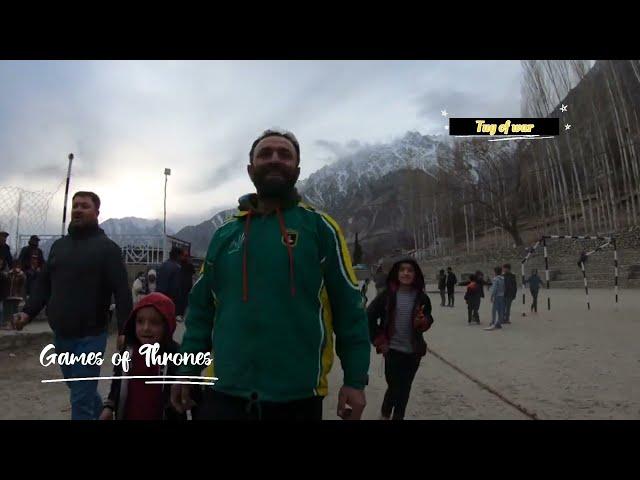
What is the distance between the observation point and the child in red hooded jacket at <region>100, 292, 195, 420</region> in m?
2.31

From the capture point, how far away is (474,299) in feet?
38.0

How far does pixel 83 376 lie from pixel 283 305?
1941mm

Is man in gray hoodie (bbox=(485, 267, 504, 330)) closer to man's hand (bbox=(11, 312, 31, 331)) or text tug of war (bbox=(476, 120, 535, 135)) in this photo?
text tug of war (bbox=(476, 120, 535, 135))

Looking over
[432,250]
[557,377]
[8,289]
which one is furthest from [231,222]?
[432,250]

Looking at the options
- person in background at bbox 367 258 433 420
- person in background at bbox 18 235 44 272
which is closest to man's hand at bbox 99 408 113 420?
person in background at bbox 367 258 433 420

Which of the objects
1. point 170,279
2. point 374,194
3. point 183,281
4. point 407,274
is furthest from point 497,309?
point 374,194

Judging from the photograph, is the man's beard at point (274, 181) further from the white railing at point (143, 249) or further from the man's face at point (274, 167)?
the white railing at point (143, 249)

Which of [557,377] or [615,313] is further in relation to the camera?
[615,313]

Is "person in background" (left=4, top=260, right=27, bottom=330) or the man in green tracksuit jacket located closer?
the man in green tracksuit jacket

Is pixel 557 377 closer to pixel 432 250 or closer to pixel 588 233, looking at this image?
pixel 588 233

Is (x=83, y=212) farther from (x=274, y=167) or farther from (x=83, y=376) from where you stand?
(x=274, y=167)
